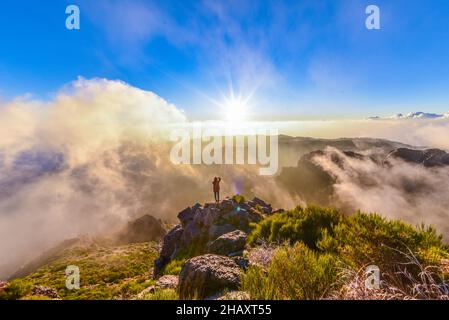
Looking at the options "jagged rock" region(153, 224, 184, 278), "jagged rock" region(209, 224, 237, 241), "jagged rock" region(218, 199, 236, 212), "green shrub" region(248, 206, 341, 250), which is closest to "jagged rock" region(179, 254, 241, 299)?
"green shrub" region(248, 206, 341, 250)

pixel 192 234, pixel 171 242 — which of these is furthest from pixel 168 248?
pixel 192 234

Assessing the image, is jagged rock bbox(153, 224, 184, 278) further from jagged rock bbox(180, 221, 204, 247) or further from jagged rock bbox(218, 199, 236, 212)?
jagged rock bbox(218, 199, 236, 212)

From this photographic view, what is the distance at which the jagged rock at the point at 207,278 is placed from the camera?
644 cm

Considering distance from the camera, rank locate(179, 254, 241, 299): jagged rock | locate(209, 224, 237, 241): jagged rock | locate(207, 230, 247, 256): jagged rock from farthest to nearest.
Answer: locate(209, 224, 237, 241): jagged rock → locate(207, 230, 247, 256): jagged rock → locate(179, 254, 241, 299): jagged rock

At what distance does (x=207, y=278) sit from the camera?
659 centimetres

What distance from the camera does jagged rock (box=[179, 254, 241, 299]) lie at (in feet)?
21.1

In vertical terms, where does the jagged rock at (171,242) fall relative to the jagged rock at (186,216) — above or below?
below

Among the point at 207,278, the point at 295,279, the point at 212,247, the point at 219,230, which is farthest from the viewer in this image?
the point at 219,230

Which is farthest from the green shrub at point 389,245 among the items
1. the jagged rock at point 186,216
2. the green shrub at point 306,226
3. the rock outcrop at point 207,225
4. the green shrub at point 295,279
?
the jagged rock at point 186,216

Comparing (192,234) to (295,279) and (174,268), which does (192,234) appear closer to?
(174,268)

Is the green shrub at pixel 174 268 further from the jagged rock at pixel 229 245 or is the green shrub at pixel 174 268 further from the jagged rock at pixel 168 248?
the jagged rock at pixel 168 248

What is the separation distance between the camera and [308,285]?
5.29 metres

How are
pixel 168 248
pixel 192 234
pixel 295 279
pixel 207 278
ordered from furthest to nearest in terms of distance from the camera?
pixel 168 248
pixel 192 234
pixel 207 278
pixel 295 279
